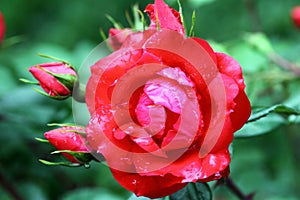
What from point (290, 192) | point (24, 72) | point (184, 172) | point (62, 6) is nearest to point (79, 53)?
point (24, 72)

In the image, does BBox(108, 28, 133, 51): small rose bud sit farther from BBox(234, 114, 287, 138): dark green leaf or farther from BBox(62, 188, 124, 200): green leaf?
BBox(62, 188, 124, 200): green leaf

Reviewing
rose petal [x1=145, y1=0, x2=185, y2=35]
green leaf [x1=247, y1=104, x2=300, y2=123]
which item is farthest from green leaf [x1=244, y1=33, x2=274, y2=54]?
rose petal [x1=145, y1=0, x2=185, y2=35]

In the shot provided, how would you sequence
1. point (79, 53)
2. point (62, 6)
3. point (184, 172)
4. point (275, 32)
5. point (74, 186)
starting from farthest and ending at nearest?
1. point (62, 6)
2. point (275, 32)
3. point (79, 53)
4. point (74, 186)
5. point (184, 172)

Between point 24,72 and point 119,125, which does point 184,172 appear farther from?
point 24,72

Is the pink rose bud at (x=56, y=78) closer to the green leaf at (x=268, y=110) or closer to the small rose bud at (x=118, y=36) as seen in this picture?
the small rose bud at (x=118, y=36)

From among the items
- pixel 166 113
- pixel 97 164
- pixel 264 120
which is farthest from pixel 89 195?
pixel 166 113

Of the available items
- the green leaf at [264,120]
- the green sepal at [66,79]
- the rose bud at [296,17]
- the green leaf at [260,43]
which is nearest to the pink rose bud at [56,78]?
the green sepal at [66,79]

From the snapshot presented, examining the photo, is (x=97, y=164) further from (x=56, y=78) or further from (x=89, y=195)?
(x=56, y=78)
